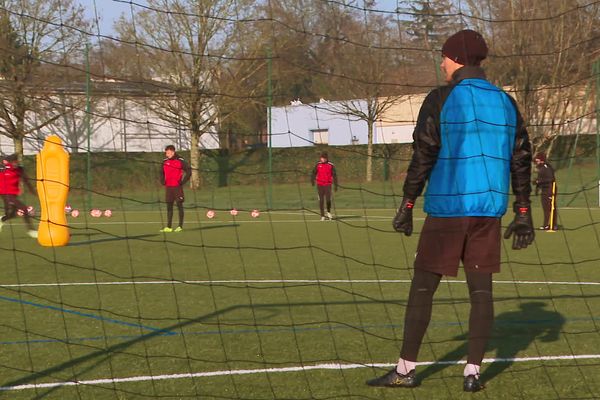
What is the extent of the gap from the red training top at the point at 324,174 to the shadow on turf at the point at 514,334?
14.1 m

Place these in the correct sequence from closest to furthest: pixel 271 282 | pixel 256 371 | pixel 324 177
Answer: pixel 256 371 < pixel 271 282 < pixel 324 177

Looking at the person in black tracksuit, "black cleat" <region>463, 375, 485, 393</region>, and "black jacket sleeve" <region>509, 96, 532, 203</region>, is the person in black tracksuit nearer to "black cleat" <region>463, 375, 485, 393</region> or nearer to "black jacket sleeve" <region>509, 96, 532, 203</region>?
"black jacket sleeve" <region>509, 96, 532, 203</region>

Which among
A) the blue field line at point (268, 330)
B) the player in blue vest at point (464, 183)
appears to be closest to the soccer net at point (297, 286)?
the blue field line at point (268, 330)

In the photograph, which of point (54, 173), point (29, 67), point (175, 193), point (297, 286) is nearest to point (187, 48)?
point (175, 193)

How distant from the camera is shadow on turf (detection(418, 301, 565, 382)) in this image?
596 cm

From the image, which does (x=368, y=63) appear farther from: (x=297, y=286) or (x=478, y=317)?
(x=478, y=317)

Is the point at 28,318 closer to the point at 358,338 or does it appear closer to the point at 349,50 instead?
the point at 358,338

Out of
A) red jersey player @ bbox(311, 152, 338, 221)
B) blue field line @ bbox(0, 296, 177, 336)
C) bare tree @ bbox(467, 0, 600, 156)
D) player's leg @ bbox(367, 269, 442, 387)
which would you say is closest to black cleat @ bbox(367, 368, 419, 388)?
player's leg @ bbox(367, 269, 442, 387)

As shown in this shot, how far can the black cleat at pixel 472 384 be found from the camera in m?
5.31

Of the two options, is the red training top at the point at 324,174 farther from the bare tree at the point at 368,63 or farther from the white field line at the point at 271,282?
the white field line at the point at 271,282

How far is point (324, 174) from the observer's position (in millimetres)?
22859

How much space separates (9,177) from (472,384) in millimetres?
12571

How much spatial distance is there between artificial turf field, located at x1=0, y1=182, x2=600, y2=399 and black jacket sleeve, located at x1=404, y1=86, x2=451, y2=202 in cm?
118

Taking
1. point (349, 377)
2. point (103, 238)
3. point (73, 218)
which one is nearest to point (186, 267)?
point (103, 238)
